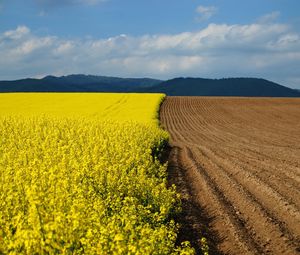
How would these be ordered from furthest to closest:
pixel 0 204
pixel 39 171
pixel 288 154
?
1. pixel 288 154
2. pixel 39 171
3. pixel 0 204

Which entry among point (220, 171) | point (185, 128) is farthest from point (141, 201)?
point (185, 128)

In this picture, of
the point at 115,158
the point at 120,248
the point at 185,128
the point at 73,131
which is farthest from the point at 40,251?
the point at 185,128

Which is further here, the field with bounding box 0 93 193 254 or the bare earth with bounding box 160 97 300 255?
the bare earth with bounding box 160 97 300 255

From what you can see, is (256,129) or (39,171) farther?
(256,129)

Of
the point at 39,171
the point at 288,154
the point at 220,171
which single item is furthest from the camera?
the point at 288,154

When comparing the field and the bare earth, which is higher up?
the field

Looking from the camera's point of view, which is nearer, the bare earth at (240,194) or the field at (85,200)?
the field at (85,200)

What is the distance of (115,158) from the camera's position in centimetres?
1373

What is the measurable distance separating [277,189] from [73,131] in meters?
10.6

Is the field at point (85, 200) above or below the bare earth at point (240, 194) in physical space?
above

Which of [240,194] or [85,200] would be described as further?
[240,194]

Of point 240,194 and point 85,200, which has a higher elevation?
point 85,200

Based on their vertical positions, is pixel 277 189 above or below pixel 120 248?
below

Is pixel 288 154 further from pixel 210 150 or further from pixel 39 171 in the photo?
pixel 39 171
